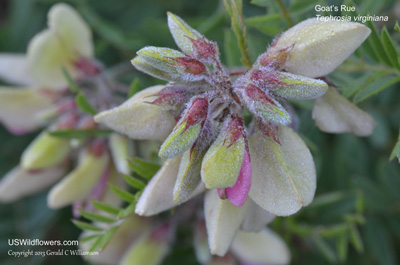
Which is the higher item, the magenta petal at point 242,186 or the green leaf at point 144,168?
the magenta petal at point 242,186

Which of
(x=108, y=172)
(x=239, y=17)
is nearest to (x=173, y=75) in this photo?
(x=239, y=17)

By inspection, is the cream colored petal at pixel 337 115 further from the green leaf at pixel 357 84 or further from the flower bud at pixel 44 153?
the flower bud at pixel 44 153

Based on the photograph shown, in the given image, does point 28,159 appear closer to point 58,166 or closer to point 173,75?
point 58,166

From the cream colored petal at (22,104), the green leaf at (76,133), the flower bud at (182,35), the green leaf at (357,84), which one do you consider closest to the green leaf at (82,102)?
the green leaf at (76,133)

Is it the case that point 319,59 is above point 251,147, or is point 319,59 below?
above

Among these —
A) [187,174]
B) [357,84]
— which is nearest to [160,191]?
[187,174]

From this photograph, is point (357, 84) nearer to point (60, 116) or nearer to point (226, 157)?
point (226, 157)

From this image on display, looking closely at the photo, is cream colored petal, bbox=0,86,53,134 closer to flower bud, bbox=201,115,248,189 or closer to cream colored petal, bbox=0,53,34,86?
cream colored petal, bbox=0,53,34,86
